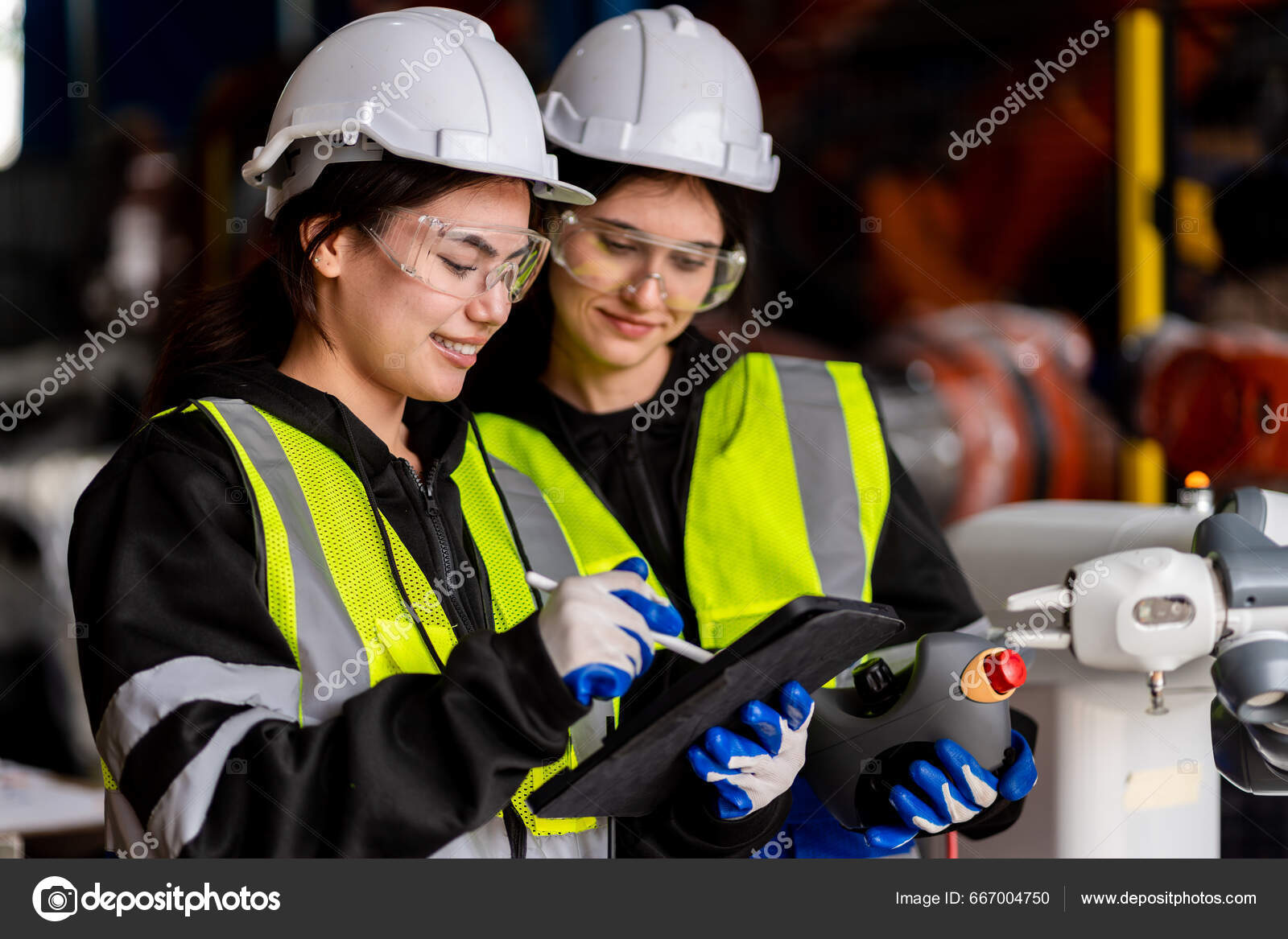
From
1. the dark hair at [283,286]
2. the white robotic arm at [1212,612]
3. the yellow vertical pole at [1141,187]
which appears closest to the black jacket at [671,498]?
the white robotic arm at [1212,612]

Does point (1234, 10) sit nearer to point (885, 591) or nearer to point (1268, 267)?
point (1268, 267)

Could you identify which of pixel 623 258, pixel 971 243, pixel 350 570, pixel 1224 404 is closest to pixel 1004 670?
pixel 350 570

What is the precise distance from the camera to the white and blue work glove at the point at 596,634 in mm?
1336

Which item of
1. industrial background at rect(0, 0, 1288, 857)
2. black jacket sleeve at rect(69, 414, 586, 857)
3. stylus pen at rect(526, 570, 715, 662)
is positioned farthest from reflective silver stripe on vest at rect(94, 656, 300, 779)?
industrial background at rect(0, 0, 1288, 857)

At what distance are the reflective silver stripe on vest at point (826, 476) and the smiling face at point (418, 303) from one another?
715 mm

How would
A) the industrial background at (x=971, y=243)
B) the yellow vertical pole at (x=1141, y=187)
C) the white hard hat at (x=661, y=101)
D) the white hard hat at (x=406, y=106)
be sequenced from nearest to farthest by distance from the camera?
1. the white hard hat at (x=406, y=106)
2. the white hard hat at (x=661, y=101)
3. the industrial background at (x=971, y=243)
4. the yellow vertical pole at (x=1141, y=187)

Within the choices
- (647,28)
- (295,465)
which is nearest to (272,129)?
(295,465)

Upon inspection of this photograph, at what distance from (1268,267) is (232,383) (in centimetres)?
347

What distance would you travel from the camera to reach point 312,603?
1511 mm

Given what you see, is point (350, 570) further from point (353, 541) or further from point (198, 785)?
point (198, 785)

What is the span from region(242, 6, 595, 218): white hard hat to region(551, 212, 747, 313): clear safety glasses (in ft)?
1.32
